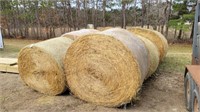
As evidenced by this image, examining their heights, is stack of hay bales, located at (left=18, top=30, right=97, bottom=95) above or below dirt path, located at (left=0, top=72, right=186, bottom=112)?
above

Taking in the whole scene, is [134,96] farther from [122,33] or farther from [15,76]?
[15,76]

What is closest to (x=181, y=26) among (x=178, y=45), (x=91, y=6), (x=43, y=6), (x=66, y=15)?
(x=178, y=45)

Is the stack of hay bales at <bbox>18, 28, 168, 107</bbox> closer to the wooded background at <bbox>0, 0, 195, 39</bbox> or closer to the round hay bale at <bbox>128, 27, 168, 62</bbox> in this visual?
the round hay bale at <bbox>128, 27, 168, 62</bbox>

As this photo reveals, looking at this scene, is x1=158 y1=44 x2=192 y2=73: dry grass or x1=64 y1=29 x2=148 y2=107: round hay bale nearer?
x1=64 y1=29 x2=148 y2=107: round hay bale

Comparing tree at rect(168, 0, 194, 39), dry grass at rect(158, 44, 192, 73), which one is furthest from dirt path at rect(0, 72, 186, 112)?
tree at rect(168, 0, 194, 39)

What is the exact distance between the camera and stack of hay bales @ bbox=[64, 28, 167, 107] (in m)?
3.67

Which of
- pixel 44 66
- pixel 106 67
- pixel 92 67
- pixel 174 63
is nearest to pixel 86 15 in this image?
pixel 174 63

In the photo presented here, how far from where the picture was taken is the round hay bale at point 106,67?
367 centimetres

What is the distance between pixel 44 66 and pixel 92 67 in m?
0.96

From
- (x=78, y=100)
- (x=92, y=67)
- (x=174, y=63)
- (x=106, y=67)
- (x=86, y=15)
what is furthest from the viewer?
(x=86, y=15)

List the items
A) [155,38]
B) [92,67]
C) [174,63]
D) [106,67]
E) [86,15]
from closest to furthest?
[106,67] < [92,67] < [155,38] < [174,63] < [86,15]

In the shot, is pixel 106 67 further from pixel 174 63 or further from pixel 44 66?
pixel 174 63

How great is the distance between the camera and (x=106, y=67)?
384 centimetres

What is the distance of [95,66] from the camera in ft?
12.9
